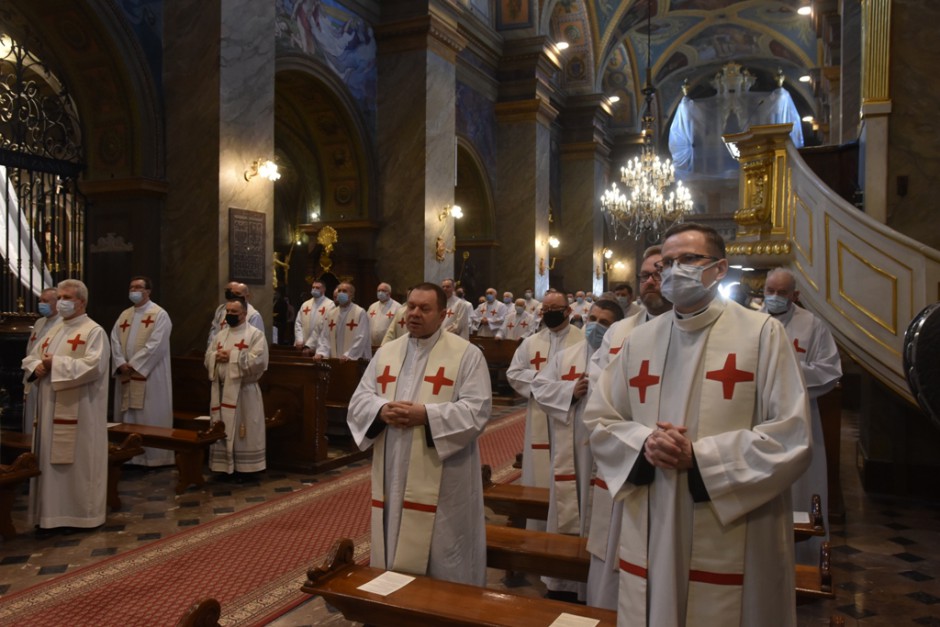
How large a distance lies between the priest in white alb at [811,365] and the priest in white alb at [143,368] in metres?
5.69

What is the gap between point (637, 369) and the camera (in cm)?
257

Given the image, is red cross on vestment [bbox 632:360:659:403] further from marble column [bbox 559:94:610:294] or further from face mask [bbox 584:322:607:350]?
marble column [bbox 559:94:610:294]

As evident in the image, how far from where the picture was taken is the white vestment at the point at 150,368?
24.4 ft

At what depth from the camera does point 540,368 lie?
5.12m

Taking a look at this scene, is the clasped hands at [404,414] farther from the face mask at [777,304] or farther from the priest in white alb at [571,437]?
the face mask at [777,304]

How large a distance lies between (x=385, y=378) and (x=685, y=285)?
1.71 m

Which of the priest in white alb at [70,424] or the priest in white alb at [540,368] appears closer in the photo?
the priest in white alb at [540,368]

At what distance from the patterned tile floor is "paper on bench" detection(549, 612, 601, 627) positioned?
169cm

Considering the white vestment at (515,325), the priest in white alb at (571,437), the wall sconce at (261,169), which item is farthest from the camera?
the white vestment at (515,325)

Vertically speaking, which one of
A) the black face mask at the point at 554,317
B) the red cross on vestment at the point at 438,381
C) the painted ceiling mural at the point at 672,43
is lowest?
the red cross on vestment at the point at 438,381

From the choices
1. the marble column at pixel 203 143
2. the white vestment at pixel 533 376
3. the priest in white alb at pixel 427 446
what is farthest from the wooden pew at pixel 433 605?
the marble column at pixel 203 143

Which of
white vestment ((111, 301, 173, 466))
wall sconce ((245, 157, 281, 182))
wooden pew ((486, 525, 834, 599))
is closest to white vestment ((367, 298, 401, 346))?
wall sconce ((245, 157, 281, 182))

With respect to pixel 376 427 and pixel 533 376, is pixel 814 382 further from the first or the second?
pixel 376 427

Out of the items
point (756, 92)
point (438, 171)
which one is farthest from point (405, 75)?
point (756, 92)
